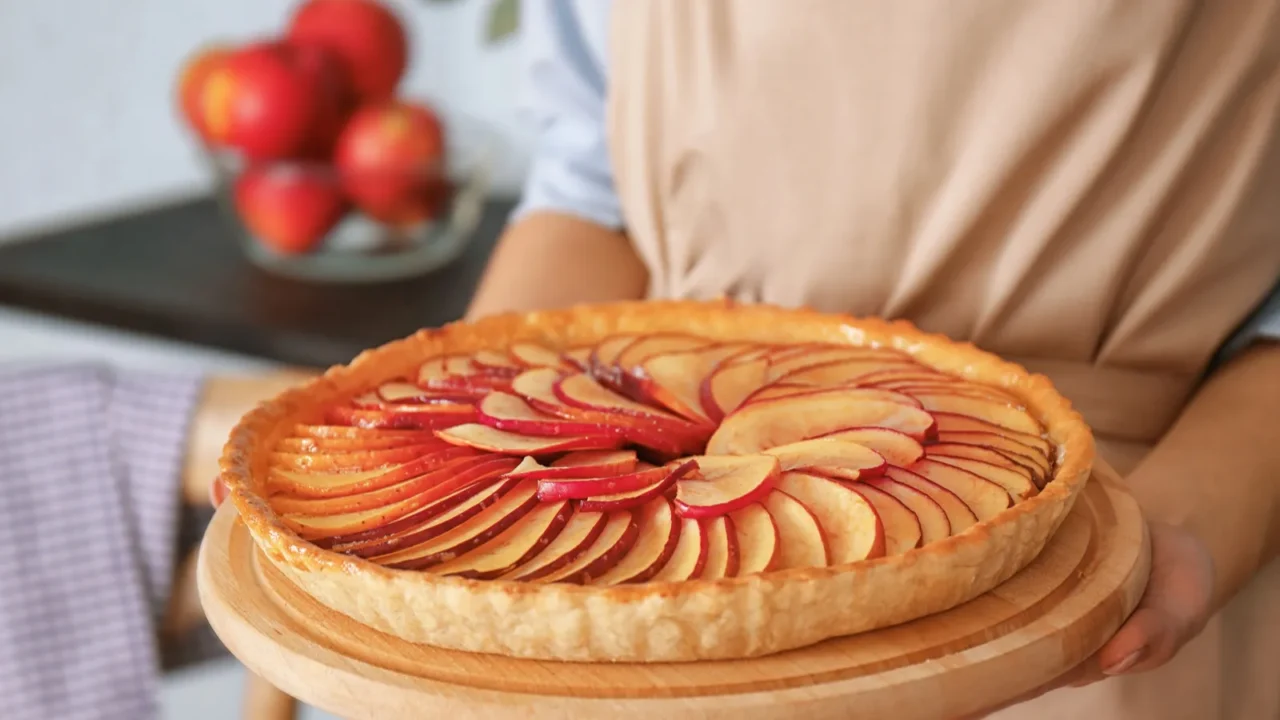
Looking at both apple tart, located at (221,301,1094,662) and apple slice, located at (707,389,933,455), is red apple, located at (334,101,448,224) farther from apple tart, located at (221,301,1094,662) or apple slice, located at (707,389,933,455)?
apple slice, located at (707,389,933,455)

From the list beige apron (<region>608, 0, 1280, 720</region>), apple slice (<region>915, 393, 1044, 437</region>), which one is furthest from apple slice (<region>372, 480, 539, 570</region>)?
beige apron (<region>608, 0, 1280, 720</region>)

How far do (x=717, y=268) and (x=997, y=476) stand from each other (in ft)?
1.42

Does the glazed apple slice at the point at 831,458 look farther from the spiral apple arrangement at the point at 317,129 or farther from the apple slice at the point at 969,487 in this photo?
the spiral apple arrangement at the point at 317,129

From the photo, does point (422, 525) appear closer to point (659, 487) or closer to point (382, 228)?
point (659, 487)

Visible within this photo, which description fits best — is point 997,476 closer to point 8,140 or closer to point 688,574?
point 688,574

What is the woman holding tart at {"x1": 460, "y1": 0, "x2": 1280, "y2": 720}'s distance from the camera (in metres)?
1.03

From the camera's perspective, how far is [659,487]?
2.78ft

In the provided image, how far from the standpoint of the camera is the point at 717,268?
4.12ft

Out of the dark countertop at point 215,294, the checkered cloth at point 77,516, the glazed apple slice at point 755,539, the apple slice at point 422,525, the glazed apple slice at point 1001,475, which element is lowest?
the checkered cloth at point 77,516

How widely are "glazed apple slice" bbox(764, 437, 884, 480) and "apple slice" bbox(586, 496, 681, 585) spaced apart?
10 cm

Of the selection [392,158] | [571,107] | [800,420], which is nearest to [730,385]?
[800,420]

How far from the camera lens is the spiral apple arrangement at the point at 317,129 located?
1.93 meters

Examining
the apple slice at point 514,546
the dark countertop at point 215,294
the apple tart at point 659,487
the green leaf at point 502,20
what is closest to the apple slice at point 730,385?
the apple tart at point 659,487

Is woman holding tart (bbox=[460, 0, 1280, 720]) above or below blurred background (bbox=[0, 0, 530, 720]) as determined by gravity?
above
